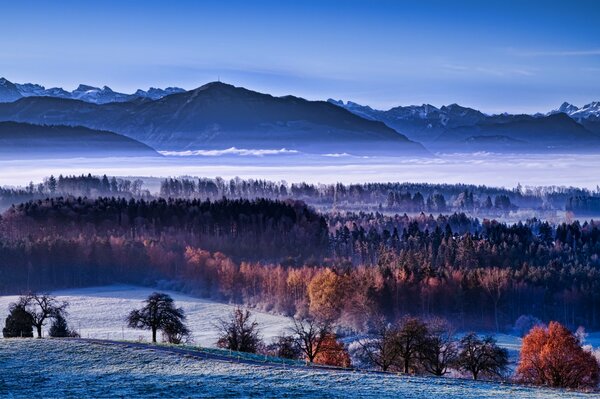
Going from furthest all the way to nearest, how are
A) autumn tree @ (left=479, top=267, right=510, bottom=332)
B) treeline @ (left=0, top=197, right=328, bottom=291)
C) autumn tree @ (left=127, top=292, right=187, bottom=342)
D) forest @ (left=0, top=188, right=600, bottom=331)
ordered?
treeline @ (left=0, top=197, right=328, bottom=291), autumn tree @ (left=479, top=267, right=510, bottom=332), forest @ (left=0, top=188, right=600, bottom=331), autumn tree @ (left=127, top=292, right=187, bottom=342)

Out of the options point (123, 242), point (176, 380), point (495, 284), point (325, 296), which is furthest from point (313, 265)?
point (176, 380)

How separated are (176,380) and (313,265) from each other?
10681 centimetres

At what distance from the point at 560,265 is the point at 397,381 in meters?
114

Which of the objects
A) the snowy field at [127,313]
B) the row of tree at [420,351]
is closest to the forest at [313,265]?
the snowy field at [127,313]

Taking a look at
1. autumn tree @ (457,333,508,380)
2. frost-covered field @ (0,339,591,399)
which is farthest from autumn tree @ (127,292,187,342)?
autumn tree @ (457,333,508,380)

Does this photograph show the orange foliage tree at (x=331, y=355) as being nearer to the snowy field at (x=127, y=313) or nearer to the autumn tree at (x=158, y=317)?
the autumn tree at (x=158, y=317)

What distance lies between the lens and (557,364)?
70.1 meters

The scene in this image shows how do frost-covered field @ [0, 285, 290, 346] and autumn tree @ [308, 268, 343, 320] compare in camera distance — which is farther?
autumn tree @ [308, 268, 343, 320]

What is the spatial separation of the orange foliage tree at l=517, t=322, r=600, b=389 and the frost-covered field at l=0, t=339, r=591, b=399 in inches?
839

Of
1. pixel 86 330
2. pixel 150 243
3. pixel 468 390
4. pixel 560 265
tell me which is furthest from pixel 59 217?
pixel 468 390

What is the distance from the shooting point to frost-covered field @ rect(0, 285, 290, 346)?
323ft

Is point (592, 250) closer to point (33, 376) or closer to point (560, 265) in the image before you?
point (560, 265)

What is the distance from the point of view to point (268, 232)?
18675 centimetres

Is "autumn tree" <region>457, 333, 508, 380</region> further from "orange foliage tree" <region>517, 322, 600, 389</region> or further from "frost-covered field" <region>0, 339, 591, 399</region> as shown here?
"frost-covered field" <region>0, 339, 591, 399</region>
